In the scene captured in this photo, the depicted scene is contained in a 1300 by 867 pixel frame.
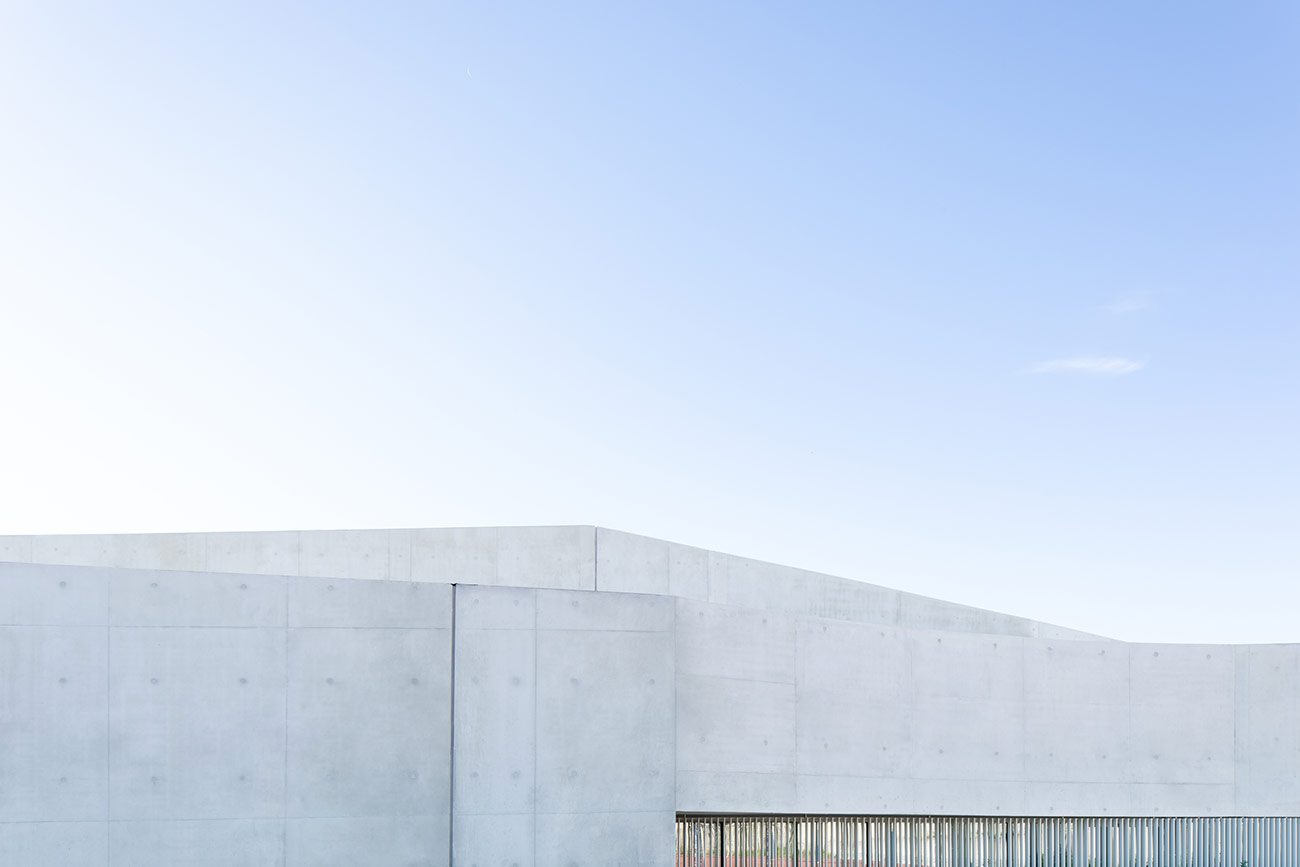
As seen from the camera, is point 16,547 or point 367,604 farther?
point 16,547

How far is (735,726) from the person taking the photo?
38.0 ft

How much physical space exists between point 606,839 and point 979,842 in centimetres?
489

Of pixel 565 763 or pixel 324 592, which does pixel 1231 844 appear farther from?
pixel 324 592

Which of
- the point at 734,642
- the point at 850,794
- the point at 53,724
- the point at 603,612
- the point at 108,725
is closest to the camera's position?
the point at 53,724

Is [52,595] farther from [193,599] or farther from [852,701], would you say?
[852,701]

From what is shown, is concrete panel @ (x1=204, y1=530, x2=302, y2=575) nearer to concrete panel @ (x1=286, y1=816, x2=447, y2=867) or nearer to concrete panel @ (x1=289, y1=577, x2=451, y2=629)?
concrete panel @ (x1=289, y1=577, x2=451, y2=629)

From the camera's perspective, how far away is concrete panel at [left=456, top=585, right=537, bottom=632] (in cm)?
1073

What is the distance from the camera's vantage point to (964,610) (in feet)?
78.0

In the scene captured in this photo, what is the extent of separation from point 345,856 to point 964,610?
1691 centimetres

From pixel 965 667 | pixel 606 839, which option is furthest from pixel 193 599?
pixel 965 667

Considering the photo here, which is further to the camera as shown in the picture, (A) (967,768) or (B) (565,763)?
(A) (967,768)

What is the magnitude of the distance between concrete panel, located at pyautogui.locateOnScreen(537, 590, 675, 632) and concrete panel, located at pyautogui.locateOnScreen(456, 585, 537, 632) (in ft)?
0.44

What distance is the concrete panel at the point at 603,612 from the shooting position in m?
10.9

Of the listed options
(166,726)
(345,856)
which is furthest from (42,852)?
(345,856)
